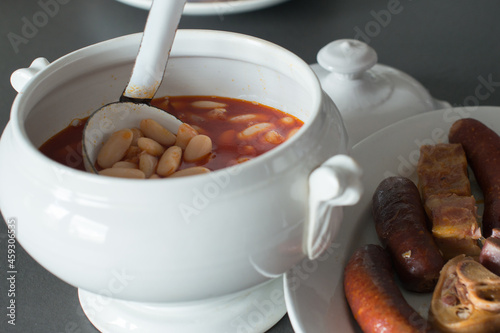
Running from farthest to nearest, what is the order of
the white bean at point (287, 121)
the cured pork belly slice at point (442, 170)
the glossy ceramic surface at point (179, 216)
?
the cured pork belly slice at point (442, 170)
the white bean at point (287, 121)
the glossy ceramic surface at point (179, 216)

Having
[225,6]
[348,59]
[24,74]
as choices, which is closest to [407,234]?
[348,59]

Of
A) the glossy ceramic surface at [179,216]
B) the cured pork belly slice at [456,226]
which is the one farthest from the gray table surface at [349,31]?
the glossy ceramic surface at [179,216]

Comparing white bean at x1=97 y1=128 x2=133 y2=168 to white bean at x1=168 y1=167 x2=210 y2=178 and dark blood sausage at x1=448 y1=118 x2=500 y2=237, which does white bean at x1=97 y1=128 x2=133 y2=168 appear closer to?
white bean at x1=168 y1=167 x2=210 y2=178

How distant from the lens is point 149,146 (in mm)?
1161

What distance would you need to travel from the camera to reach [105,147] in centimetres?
113

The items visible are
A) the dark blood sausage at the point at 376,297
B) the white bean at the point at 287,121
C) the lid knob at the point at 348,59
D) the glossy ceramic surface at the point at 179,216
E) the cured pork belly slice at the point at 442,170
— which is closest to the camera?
the glossy ceramic surface at the point at 179,216

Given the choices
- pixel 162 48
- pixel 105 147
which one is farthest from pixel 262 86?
pixel 105 147

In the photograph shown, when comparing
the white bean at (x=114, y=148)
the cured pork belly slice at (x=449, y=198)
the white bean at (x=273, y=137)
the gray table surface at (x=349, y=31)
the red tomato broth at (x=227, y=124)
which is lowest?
the gray table surface at (x=349, y=31)

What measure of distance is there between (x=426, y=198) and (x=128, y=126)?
26.4 inches

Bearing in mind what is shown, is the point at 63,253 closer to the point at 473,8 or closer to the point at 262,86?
the point at 262,86

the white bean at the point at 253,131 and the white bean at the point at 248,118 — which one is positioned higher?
the white bean at the point at 253,131

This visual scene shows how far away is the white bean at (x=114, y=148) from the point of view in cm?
112

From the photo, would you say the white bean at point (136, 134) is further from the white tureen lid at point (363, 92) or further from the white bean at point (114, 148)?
the white tureen lid at point (363, 92)

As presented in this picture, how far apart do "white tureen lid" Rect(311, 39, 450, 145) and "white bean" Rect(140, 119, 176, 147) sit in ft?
1.87
